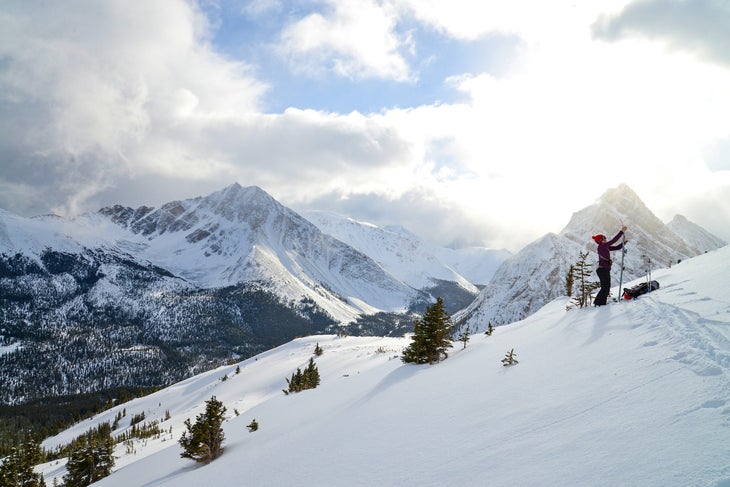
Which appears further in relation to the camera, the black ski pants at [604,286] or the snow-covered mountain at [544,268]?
the snow-covered mountain at [544,268]

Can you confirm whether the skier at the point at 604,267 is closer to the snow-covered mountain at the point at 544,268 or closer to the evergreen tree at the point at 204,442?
the evergreen tree at the point at 204,442

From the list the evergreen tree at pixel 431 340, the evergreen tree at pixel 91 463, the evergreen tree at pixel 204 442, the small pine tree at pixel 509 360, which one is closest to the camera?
the small pine tree at pixel 509 360

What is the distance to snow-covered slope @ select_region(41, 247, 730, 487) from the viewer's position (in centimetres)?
459

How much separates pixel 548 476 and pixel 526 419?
7.56 feet

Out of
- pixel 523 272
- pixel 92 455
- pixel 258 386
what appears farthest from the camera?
pixel 523 272

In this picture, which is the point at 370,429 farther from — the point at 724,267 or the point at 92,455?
the point at 92,455

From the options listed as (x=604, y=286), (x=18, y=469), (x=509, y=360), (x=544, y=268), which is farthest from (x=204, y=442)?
(x=544, y=268)

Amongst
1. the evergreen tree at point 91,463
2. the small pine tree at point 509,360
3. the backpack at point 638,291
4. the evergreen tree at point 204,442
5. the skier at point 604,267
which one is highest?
the skier at point 604,267

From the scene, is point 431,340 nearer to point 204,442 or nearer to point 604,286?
point 604,286

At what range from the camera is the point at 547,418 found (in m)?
6.50

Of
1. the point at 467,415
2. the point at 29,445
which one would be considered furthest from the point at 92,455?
the point at 467,415

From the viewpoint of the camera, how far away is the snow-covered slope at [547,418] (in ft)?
15.1

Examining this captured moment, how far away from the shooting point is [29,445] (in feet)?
122

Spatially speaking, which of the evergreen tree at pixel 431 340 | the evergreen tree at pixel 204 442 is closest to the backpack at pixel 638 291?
the evergreen tree at pixel 431 340
